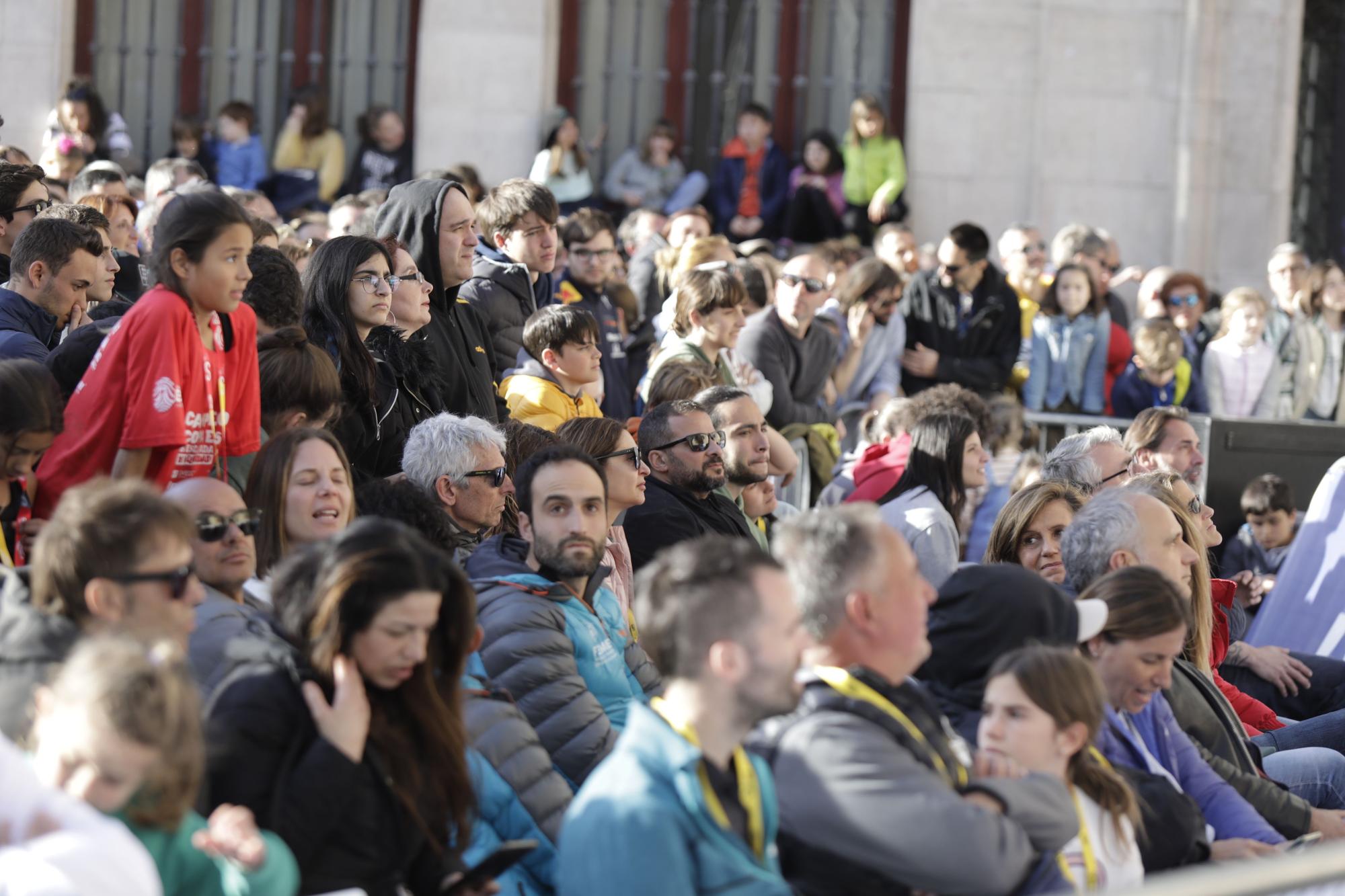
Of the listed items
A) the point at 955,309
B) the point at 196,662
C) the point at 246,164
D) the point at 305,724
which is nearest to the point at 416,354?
the point at 196,662

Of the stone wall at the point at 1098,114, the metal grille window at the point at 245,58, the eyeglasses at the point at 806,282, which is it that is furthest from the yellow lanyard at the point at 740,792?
the metal grille window at the point at 245,58

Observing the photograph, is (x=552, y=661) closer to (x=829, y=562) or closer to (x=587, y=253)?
(x=829, y=562)

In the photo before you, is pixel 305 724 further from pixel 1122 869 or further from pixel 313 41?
pixel 313 41

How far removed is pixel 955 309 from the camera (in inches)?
451

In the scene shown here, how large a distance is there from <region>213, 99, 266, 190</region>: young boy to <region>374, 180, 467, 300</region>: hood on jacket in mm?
6850

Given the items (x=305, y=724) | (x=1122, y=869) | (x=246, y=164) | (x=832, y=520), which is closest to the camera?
(x=305, y=724)

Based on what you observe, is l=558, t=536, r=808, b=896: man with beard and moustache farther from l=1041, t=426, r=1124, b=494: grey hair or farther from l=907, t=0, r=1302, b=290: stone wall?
l=907, t=0, r=1302, b=290: stone wall

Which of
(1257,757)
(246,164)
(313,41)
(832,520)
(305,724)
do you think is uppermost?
(313,41)

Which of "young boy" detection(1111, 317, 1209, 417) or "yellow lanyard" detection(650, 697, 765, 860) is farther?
"young boy" detection(1111, 317, 1209, 417)

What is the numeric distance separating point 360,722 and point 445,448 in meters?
2.23

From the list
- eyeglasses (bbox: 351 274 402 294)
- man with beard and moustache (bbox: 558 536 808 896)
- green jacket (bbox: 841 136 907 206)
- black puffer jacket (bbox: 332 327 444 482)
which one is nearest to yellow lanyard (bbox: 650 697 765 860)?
man with beard and moustache (bbox: 558 536 808 896)

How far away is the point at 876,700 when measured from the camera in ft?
12.9

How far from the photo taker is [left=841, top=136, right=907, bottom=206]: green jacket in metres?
14.4

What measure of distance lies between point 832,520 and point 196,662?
5.01ft
